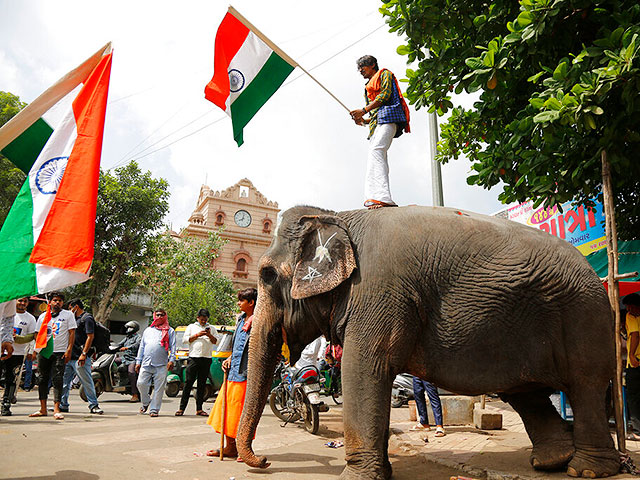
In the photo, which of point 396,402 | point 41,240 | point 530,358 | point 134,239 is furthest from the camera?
point 134,239

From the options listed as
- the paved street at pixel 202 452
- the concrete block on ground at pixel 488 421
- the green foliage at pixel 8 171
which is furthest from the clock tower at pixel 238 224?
the concrete block on ground at pixel 488 421

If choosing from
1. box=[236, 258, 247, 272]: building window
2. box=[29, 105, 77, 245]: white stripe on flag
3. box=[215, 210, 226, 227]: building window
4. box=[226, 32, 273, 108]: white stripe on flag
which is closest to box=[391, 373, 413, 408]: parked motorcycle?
box=[226, 32, 273, 108]: white stripe on flag

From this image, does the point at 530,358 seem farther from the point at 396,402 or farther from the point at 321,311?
the point at 396,402

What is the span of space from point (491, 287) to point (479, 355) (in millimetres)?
537

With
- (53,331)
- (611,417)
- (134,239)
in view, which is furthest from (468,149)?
(134,239)

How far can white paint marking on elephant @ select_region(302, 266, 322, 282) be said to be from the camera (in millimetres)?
4184

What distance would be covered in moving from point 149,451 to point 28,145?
3504 mm

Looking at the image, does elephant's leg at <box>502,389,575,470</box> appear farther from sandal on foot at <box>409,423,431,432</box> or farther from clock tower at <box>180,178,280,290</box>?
clock tower at <box>180,178,280,290</box>

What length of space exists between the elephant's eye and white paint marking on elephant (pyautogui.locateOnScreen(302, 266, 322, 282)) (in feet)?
1.34

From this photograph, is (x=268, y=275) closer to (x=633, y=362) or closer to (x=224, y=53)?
(x=224, y=53)

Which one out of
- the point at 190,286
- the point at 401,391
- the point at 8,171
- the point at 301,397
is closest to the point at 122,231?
the point at 8,171

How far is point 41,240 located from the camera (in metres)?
4.15

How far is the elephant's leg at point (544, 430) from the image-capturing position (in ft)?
13.3

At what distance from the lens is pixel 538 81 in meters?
5.82
